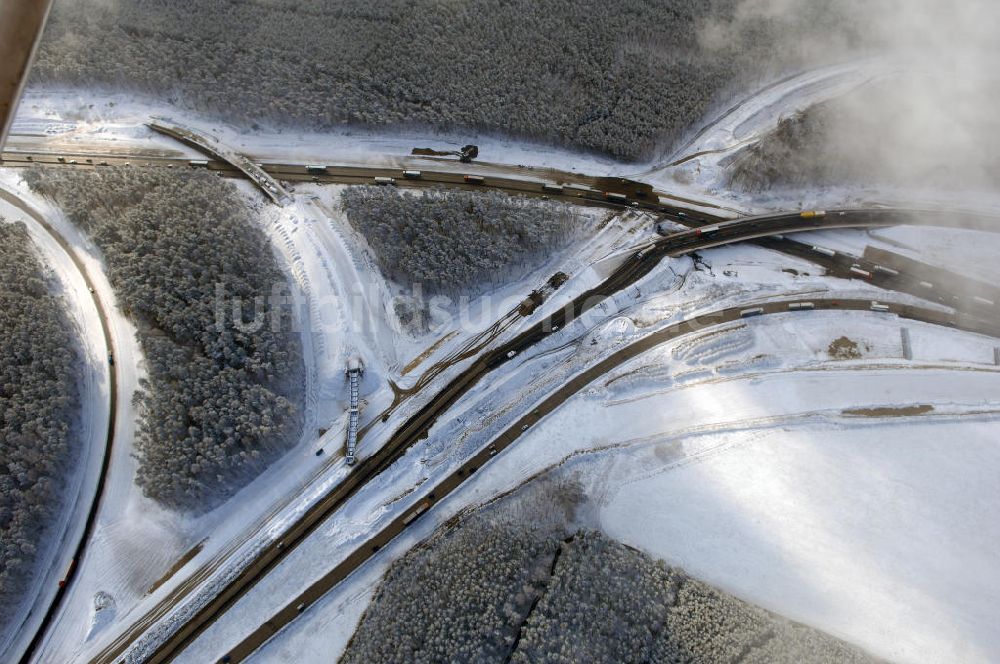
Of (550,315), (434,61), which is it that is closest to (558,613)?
(550,315)

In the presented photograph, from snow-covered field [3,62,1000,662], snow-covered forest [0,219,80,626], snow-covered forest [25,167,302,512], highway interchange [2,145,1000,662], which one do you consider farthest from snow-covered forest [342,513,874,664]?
snow-covered forest [0,219,80,626]

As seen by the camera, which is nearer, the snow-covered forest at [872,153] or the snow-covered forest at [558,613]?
the snow-covered forest at [558,613]

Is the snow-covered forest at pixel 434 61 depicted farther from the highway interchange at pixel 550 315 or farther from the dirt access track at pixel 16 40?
the dirt access track at pixel 16 40

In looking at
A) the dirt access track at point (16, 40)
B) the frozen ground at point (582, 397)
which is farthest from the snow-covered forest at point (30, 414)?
the dirt access track at point (16, 40)

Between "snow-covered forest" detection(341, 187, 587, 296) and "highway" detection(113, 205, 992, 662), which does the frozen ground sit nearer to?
"highway" detection(113, 205, 992, 662)

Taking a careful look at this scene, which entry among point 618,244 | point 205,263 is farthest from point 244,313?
point 618,244
